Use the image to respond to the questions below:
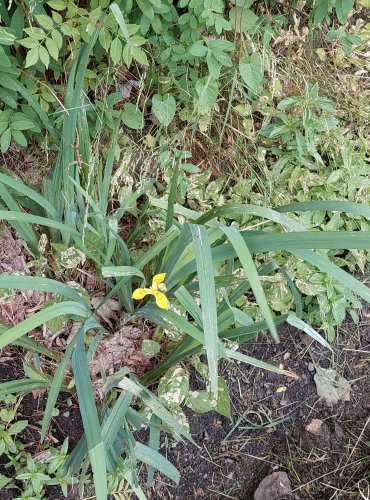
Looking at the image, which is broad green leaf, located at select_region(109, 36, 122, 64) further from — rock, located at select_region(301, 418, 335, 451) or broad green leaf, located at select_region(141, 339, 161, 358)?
rock, located at select_region(301, 418, 335, 451)

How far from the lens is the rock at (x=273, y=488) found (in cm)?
175

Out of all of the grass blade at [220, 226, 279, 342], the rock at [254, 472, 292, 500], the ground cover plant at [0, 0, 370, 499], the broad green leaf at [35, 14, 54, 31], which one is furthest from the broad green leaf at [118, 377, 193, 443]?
the broad green leaf at [35, 14, 54, 31]

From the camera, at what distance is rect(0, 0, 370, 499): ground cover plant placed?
1224 millimetres

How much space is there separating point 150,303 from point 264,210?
18.3 inches

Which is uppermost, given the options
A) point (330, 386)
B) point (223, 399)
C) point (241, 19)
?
point (241, 19)

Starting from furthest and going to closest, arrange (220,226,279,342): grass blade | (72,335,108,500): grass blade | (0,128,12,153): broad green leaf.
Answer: (0,128,12,153): broad green leaf
(72,335,108,500): grass blade
(220,226,279,342): grass blade

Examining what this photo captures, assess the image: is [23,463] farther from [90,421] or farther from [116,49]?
[116,49]

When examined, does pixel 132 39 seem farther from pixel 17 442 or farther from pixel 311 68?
pixel 17 442

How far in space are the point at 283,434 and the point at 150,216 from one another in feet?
2.84

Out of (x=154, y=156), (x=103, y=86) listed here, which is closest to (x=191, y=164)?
(x=154, y=156)

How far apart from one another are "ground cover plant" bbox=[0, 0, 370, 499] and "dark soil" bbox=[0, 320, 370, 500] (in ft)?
0.28

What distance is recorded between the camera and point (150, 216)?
1.73 meters

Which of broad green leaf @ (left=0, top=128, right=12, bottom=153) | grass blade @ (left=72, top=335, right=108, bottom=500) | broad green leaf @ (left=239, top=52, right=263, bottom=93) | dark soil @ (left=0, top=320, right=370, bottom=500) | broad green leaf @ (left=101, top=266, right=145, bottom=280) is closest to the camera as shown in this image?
grass blade @ (left=72, top=335, right=108, bottom=500)

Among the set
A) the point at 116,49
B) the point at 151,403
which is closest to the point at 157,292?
the point at 151,403
